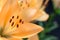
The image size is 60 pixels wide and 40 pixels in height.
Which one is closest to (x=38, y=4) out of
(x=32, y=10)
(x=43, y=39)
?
(x=32, y=10)

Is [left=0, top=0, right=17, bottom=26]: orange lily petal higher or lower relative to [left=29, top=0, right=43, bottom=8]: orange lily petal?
lower

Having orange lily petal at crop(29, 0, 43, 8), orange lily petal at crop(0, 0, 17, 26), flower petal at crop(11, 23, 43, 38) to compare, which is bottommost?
flower petal at crop(11, 23, 43, 38)

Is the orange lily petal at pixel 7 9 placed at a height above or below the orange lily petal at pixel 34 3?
below

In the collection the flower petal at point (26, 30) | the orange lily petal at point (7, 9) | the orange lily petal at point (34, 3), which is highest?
the orange lily petal at point (34, 3)

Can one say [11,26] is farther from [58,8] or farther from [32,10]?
[58,8]

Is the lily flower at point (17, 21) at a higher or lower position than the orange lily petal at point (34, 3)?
lower

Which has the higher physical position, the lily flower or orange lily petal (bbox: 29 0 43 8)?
orange lily petal (bbox: 29 0 43 8)

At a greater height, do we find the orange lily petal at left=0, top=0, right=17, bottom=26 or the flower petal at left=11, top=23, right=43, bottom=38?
the orange lily petal at left=0, top=0, right=17, bottom=26

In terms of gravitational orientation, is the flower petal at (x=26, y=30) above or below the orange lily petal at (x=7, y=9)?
below
